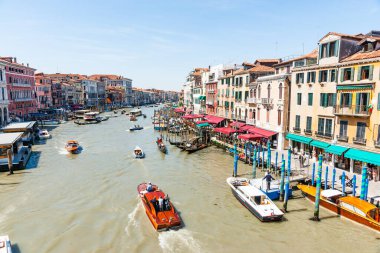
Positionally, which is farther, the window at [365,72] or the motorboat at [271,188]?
the window at [365,72]

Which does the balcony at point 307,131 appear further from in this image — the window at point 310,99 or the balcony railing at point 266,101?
the balcony railing at point 266,101

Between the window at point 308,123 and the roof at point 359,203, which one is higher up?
the window at point 308,123

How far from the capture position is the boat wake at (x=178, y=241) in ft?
53.7

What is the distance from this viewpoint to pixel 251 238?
17531 millimetres

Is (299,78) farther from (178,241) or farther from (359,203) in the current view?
(178,241)

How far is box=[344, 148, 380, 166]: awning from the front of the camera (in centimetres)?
2261

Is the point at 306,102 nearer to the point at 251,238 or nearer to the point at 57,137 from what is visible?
the point at 251,238

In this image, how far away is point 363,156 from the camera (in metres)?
23.7

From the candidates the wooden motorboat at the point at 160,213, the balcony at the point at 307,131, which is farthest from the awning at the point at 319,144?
the wooden motorboat at the point at 160,213

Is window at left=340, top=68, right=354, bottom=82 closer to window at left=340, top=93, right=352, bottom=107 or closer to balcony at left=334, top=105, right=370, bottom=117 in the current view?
window at left=340, top=93, right=352, bottom=107

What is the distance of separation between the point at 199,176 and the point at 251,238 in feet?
41.5

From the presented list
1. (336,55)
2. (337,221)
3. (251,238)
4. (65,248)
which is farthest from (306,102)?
(65,248)

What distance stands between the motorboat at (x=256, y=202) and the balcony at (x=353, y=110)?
11.4 m

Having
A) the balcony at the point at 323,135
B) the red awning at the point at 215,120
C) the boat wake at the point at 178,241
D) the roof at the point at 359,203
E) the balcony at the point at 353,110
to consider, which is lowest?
the boat wake at the point at 178,241
